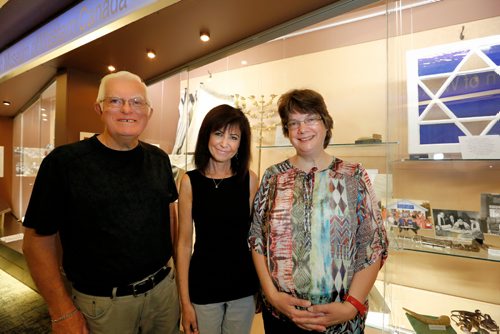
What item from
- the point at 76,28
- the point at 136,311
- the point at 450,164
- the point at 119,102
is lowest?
the point at 136,311

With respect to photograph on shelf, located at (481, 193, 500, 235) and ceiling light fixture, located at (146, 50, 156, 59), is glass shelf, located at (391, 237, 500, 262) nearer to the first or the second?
photograph on shelf, located at (481, 193, 500, 235)

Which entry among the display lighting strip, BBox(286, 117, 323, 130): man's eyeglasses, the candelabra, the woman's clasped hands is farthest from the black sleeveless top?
the display lighting strip

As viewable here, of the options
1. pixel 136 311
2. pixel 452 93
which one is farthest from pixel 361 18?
pixel 136 311

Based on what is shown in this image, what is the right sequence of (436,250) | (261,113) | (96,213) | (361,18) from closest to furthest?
(96,213) → (436,250) → (361,18) → (261,113)

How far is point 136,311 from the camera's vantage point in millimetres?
1364

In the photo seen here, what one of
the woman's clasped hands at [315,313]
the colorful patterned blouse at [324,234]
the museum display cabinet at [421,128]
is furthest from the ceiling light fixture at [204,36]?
the woman's clasped hands at [315,313]

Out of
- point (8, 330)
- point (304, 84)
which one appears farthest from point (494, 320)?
point (8, 330)

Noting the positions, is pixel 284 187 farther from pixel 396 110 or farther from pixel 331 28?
pixel 331 28

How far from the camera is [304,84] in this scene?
208 centimetres

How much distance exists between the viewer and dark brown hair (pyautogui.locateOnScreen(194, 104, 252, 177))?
4.55 ft

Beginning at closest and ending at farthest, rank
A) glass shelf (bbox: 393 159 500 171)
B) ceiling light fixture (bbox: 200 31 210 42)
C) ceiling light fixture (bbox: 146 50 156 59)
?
glass shelf (bbox: 393 159 500 171)
ceiling light fixture (bbox: 200 31 210 42)
ceiling light fixture (bbox: 146 50 156 59)

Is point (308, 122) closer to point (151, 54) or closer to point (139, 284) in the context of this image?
point (139, 284)

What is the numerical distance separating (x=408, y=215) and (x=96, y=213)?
171 centimetres

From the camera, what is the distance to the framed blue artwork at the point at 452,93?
1294 millimetres
